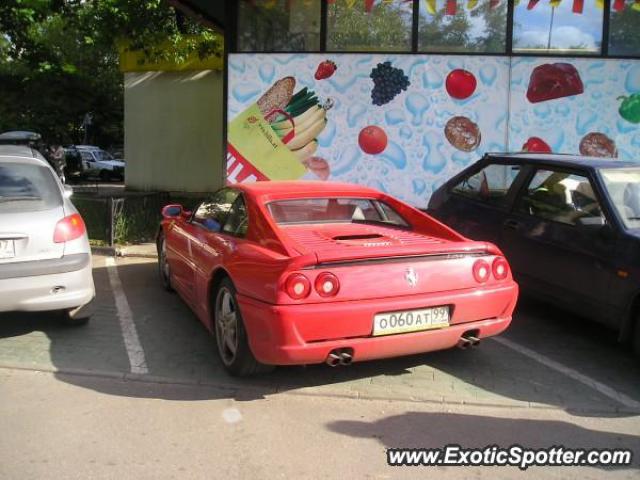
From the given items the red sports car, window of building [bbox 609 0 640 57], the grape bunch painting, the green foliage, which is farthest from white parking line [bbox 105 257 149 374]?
the green foliage

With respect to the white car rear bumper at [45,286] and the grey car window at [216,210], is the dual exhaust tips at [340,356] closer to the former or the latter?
the grey car window at [216,210]

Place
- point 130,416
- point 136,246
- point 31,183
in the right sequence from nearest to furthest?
1. point 130,416
2. point 31,183
3. point 136,246

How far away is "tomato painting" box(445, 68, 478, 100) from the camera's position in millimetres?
10469

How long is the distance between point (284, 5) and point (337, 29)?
94 cm

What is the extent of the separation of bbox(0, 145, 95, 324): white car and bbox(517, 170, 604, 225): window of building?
3914mm

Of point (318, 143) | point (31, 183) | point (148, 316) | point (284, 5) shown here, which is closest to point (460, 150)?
point (318, 143)

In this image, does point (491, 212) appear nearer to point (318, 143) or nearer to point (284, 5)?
point (318, 143)

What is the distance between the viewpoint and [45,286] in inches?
198

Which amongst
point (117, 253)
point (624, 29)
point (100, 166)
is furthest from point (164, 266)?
point (100, 166)

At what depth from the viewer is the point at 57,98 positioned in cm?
2595

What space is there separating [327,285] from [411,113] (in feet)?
23.7

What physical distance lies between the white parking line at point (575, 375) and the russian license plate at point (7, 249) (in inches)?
153

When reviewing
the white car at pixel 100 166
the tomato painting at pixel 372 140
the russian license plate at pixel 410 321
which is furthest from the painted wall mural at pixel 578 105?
the white car at pixel 100 166

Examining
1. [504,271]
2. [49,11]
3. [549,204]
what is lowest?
[504,271]
